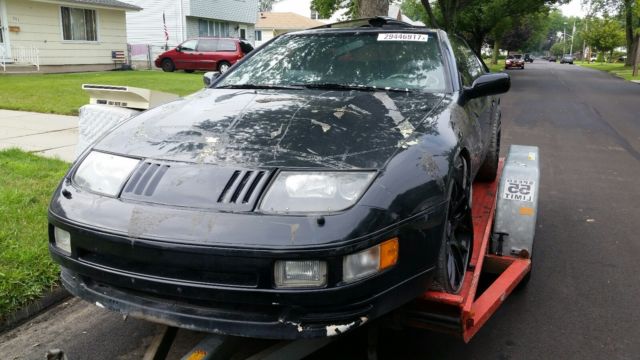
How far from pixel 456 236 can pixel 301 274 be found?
1.23 metres

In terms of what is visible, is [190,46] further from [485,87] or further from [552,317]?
[552,317]

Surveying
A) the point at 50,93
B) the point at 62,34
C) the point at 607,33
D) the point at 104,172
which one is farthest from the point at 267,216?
the point at 607,33

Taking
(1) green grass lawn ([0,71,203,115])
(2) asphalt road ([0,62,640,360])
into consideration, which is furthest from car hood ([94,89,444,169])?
(1) green grass lawn ([0,71,203,115])

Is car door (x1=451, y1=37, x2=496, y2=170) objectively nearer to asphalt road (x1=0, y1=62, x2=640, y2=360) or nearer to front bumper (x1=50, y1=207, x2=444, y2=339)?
asphalt road (x1=0, y1=62, x2=640, y2=360)

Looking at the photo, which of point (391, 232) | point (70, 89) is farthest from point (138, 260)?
point (70, 89)

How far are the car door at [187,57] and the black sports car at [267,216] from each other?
23.3 m

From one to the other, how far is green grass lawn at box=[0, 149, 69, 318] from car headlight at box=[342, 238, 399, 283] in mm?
2268

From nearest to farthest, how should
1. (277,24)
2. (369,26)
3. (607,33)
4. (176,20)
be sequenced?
(369,26)
(176,20)
(277,24)
(607,33)

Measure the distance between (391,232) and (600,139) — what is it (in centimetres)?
959

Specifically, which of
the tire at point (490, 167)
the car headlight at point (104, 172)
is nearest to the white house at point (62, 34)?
the tire at point (490, 167)

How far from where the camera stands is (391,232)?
7.24 ft

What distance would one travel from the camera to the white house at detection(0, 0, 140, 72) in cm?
2034

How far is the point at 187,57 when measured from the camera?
2527 centimetres

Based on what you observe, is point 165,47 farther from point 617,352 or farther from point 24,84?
point 617,352
